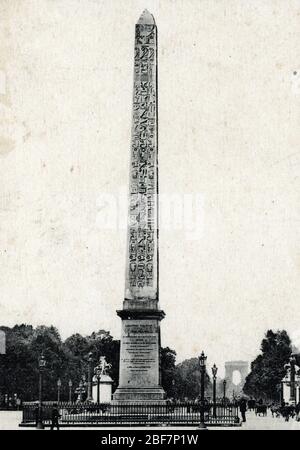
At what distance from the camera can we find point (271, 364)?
202ft

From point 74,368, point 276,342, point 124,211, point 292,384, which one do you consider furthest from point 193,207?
point 276,342

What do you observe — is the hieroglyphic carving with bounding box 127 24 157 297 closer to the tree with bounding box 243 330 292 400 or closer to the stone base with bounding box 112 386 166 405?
the stone base with bounding box 112 386 166 405

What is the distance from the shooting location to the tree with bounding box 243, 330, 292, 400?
5959 centimetres

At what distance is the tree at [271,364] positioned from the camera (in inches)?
2346

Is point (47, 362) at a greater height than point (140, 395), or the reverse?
point (47, 362)

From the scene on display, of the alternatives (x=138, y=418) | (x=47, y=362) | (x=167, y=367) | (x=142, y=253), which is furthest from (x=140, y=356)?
(x=47, y=362)

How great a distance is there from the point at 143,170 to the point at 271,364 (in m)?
39.9

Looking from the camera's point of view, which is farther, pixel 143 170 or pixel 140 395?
pixel 143 170

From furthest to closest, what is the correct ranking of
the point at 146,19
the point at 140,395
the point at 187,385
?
the point at 187,385
the point at 146,19
the point at 140,395

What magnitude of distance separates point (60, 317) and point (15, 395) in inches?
1060

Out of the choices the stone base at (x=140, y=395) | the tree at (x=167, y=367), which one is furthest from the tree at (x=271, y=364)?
the stone base at (x=140, y=395)

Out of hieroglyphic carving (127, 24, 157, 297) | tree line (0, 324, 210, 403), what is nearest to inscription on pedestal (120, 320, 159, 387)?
hieroglyphic carving (127, 24, 157, 297)

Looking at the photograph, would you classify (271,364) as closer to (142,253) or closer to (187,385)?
(187,385)

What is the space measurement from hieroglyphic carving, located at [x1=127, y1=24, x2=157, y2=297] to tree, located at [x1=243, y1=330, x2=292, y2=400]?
33.6 m
